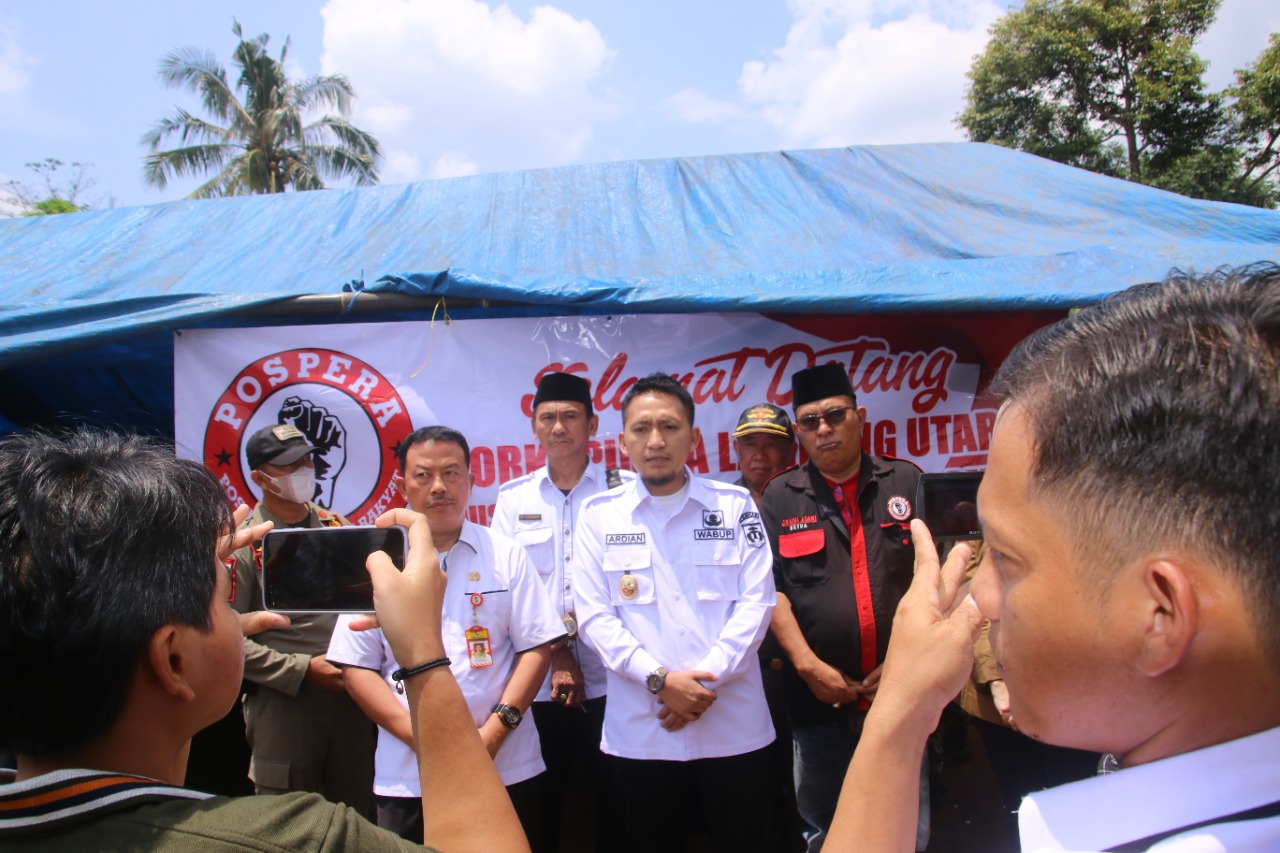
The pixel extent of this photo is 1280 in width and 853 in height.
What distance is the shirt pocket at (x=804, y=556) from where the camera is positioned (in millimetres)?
2889

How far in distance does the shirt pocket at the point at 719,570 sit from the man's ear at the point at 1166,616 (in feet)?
6.94

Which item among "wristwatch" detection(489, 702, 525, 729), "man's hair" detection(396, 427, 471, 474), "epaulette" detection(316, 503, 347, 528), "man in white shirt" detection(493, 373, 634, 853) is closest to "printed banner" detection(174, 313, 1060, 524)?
"man in white shirt" detection(493, 373, 634, 853)

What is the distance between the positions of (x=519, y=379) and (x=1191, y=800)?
326 centimetres

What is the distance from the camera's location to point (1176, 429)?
2.15 feet

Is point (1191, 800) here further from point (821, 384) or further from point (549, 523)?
point (549, 523)

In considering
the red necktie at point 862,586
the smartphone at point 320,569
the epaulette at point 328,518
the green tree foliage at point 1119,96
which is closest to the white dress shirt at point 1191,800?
the smartphone at point 320,569

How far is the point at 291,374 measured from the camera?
3639mm

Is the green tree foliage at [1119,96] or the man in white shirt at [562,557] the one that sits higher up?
the green tree foliage at [1119,96]

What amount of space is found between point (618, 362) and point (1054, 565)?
303 centimetres

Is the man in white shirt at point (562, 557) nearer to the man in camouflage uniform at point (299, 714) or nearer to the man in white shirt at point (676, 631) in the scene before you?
the man in white shirt at point (676, 631)

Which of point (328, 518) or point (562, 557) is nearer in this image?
point (328, 518)

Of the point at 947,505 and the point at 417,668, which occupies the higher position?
the point at 947,505

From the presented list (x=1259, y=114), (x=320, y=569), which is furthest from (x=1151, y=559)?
(x=1259, y=114)

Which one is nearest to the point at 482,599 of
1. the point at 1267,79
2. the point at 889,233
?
the point at 889,233
